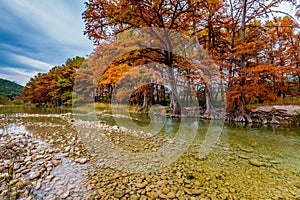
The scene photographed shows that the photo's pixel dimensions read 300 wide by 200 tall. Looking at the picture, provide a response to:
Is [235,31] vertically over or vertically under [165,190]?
over

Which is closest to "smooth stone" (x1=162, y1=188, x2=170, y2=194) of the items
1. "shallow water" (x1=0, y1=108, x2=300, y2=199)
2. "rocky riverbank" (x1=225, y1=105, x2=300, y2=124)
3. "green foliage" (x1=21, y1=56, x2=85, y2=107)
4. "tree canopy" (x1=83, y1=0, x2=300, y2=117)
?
"shallow water" (x1=0, y1=108, x2=300, y2=199)

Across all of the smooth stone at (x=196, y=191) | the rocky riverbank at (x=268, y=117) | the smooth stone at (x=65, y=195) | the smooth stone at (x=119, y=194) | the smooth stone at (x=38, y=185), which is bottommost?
the smooth stone at (x=119, y=194)

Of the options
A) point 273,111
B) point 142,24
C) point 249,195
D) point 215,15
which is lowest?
point 249,195

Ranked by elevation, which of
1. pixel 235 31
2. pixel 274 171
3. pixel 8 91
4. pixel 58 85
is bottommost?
pixel 274 171

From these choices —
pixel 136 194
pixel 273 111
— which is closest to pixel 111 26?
pixel 136 194

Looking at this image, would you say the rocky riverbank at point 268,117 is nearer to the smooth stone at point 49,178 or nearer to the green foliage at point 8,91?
the smooth stone at point 49,178

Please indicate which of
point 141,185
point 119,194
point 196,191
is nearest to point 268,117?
point 196,191

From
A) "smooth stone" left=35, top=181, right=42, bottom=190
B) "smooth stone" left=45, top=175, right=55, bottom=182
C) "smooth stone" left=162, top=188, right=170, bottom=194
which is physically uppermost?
"smooth stone" left=45, top=175, right=55, bottom=182

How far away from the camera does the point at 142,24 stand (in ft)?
21.8

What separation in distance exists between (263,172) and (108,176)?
2711 mm

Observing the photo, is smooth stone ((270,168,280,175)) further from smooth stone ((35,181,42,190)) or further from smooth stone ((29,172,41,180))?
smooth stone ((29,172,41,180))

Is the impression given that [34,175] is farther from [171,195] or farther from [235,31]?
[235,31]

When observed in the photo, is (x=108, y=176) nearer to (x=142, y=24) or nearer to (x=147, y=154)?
(x=147, y=154)

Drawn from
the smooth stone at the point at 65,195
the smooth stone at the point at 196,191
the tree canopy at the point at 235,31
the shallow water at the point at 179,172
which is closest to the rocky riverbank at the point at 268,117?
the tree canopy at the point at 235,31
